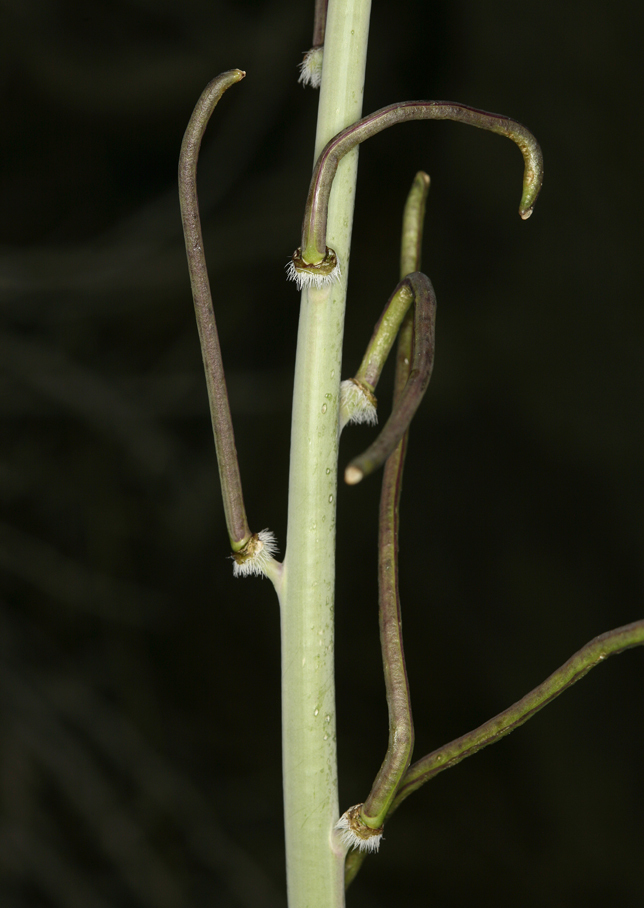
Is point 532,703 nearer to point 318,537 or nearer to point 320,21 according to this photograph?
point 318,537

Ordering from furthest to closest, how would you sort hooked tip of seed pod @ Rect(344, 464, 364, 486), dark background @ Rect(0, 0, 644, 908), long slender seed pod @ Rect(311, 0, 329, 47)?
dark background @ Rect(0, 0, 644, 908) → long slender seed pod @ Rect(311, 0, 329, 47) → hooked tip of seed pod @ Rect(344, 464, 364, 486)

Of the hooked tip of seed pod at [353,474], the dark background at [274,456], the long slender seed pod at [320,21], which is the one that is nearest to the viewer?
the hooked tip of seed pod at [353,474]

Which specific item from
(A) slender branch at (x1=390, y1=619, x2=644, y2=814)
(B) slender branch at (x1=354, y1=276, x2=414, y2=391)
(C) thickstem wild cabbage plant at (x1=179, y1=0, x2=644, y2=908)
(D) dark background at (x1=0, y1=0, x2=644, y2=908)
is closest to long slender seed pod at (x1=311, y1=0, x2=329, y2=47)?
(C) thickstem wild cabbage plant at (x1=179, y1=0, x2=644, y2=908)

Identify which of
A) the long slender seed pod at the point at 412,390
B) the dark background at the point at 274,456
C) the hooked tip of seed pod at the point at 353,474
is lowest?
the hooked tip of seed pod at the point at 353,474

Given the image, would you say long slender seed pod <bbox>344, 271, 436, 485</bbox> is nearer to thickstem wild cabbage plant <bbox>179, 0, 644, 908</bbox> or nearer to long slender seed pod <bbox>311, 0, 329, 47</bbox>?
thickstem wild cabbage plant <bbox>179, 0, 644, 908</bbox>

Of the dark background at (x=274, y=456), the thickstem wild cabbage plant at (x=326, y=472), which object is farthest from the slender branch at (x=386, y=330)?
the dark background at (x=274, y=456)

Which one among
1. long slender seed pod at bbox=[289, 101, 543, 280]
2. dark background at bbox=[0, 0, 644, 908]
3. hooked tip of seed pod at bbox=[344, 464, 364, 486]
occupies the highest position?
dark background at bbox=[0, 0, 644, 908]

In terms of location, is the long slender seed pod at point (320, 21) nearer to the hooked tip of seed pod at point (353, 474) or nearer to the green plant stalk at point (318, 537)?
the green plant stalk at point (318, 537)

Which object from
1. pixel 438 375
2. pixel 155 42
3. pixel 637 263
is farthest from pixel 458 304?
pixel 155 42

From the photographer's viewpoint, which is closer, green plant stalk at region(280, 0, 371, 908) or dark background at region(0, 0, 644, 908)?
green plant stalk at region(280, 0, 371, 908)
